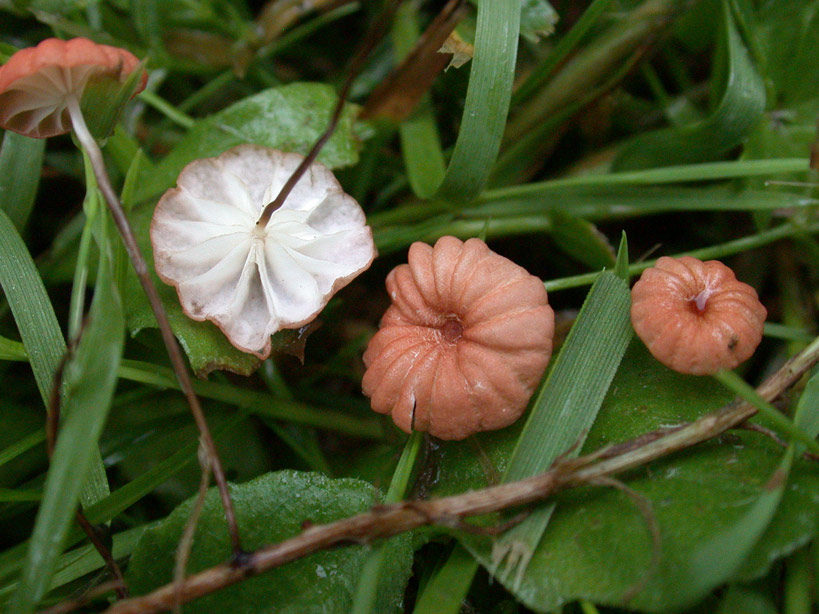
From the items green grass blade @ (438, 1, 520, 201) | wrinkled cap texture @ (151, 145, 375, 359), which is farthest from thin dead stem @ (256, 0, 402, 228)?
green grass blade @ (438, 1, 520, 201)

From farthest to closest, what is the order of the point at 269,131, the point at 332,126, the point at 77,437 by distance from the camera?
the point at 269,131
the point at 332,126
the point at 77,437

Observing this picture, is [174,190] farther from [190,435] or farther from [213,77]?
[213,77]

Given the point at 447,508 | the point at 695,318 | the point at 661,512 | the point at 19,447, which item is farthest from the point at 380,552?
the point at 19,447

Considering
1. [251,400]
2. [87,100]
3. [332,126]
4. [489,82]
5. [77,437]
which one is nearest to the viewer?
[77,437]

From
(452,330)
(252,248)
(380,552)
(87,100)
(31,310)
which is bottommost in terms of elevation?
(380,552)

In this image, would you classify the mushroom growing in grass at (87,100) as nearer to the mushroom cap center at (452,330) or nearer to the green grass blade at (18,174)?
the green grass blade at (18,174)

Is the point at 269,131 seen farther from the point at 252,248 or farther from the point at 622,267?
the point at 622,267

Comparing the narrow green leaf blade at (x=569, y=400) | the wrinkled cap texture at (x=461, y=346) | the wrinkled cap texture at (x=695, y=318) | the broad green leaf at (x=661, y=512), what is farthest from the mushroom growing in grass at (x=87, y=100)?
the wrinkled cap texture at (x=695, y=318)
